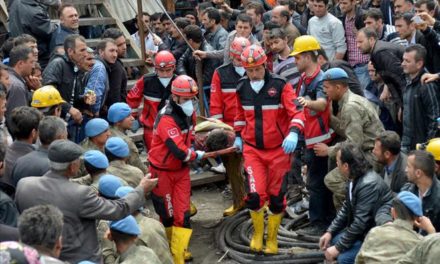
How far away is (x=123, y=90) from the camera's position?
10.7m

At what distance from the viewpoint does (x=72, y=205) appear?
622 cm

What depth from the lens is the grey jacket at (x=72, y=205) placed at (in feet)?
20.4

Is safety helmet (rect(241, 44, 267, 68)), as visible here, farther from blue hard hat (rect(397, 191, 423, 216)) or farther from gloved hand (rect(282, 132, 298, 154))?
blue hard hat (rect(397, 191, 423, 216))

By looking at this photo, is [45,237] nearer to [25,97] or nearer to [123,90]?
[25,97]

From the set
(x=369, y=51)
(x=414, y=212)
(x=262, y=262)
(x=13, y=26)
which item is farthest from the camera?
(x=13, y=26)

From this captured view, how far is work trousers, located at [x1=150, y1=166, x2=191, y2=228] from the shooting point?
9008mm

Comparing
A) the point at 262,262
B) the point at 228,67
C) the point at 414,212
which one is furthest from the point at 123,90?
the point at 414,212

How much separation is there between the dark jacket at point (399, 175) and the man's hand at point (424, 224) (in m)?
1.33

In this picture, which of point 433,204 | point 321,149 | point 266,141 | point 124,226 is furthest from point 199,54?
point 124,226

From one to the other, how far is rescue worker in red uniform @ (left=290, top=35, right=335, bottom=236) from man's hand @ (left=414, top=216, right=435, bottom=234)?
2.65 meters

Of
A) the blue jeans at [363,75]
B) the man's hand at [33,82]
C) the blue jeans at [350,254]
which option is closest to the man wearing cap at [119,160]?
the man's hand at [33,82]

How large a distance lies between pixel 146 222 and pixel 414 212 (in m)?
2.51

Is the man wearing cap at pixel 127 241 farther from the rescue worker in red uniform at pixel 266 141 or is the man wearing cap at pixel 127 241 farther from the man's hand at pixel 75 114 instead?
the man's hand at pixel 75 114

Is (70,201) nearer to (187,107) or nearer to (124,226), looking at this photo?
(124,226)
